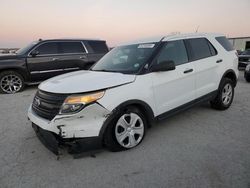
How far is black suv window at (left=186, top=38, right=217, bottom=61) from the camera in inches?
168

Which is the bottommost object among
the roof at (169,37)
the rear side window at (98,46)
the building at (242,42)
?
the building at (242,42)

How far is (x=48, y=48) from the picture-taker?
327 inches

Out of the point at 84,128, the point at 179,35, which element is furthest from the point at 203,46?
the point at 84,128

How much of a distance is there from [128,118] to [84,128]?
729mm

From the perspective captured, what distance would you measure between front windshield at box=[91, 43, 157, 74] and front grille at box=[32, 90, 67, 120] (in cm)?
114

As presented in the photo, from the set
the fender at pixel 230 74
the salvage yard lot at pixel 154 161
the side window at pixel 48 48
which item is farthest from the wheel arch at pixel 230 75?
the side window at pixel 48 48

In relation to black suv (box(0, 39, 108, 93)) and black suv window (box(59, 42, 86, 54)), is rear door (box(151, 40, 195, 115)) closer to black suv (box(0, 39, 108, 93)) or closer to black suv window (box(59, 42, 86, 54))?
black suv (box(0, 39, 108, 93))

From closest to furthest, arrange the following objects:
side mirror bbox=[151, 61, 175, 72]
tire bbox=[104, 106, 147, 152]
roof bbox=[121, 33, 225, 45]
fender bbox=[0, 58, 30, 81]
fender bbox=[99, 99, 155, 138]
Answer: fender bbox=[99, 99, 155, 138]
tire bbox=[104, 106, 147, 152]
side mirror bbox=[151, 61, 175, 72]
roof bbox=[121, 33, 225, 45]
fender bbox=[0, 58, 30, 81]

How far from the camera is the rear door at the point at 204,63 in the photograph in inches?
169

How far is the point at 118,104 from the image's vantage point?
123 inches

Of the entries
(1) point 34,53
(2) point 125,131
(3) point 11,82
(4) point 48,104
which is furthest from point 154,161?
(3) point 11,82

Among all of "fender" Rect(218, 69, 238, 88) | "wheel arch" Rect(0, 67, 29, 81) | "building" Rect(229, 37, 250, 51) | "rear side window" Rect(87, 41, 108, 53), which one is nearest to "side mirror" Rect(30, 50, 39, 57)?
"wheel arch" Rect(0, 67, 29, 81)

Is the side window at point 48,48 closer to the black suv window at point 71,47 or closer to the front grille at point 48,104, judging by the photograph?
the black suv window at point 71,47

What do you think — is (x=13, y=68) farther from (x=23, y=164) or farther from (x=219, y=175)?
(x=219, y=175)
